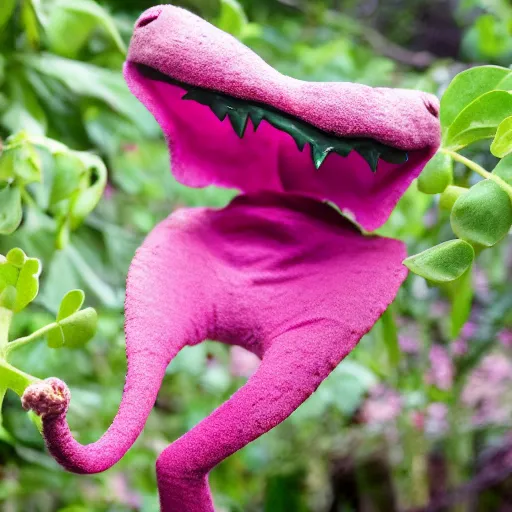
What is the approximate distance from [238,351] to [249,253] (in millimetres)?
777

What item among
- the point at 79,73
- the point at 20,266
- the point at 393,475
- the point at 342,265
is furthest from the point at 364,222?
the point at 393,475

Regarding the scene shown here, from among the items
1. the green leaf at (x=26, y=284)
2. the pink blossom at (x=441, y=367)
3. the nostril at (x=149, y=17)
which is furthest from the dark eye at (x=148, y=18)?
the pink blossom at (x=441, y=367)

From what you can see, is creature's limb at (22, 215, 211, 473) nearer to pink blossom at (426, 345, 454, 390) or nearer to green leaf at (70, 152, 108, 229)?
green leaf at (70, 152, 108, 229)

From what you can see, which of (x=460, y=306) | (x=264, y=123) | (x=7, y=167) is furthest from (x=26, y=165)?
(x=460, y=306)

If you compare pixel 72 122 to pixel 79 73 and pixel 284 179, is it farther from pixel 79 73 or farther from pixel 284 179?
pixel 284 179

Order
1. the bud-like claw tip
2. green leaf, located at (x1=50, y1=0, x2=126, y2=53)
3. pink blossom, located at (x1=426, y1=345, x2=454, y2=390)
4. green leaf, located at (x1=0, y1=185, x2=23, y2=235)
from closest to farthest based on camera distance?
the bud-like claw tip, green leaf, located at (x1=0, y1=185, x2=23, y2=235), green leaf, located at (x1=50, y1=0, x2=126, y2=53), pink blossom, located at (x1=426, y1=345, x2=454, y2=390)

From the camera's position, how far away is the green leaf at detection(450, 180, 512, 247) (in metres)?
0.24

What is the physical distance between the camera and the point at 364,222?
290 millimetres

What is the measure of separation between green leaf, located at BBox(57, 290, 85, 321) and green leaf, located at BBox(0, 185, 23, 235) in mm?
63

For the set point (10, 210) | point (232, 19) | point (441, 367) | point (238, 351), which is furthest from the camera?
point (441, 367)

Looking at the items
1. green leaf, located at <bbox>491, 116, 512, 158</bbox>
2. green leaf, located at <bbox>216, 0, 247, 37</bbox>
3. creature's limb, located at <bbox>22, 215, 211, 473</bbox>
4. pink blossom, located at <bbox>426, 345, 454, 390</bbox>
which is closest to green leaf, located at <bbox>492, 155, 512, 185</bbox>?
green leaf, located at <bbox>491, 116, 512, 158</bbox>

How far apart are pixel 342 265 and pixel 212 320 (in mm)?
57

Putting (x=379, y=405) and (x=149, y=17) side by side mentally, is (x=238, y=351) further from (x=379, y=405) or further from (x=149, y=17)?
(x=149, y=17)

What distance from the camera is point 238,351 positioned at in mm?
1054
